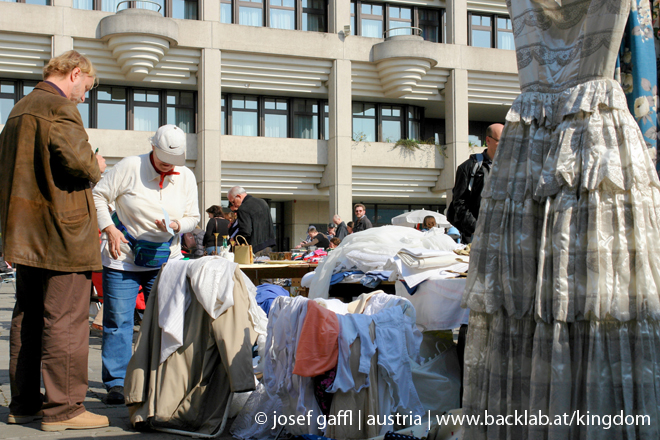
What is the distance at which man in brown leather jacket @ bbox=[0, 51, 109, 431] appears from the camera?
3555 millimetres

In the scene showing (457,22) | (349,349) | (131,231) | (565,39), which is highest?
(457,22)

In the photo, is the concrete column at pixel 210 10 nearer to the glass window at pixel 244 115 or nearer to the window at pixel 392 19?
the glass window at pixel 244 115

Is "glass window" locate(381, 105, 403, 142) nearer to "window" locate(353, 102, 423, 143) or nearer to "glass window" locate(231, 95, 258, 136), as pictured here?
"window" locate(353, 102, 423, 143)

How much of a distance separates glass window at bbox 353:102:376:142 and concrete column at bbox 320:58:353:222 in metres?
1.96

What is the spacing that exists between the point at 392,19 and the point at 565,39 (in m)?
23.3

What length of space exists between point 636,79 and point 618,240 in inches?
32.4

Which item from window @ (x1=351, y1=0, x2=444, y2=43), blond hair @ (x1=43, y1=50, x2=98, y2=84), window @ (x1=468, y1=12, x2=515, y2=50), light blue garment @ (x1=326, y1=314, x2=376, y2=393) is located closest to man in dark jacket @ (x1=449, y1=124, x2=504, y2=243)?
light blue garment @ (x1=326, y1=314, x2=376, y2=393)

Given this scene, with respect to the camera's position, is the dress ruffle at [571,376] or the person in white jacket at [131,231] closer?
the dress ruffle at [571,376]

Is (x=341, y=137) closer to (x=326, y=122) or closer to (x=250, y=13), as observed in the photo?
(x=326, y=122)

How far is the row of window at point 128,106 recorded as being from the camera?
21.5 m

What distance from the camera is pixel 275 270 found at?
21.7ft

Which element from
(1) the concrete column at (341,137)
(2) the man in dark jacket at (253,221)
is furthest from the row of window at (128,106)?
(2) the man in dark jacket at (253,221)

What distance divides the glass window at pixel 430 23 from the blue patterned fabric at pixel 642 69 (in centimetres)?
2351

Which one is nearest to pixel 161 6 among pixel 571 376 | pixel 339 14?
pixel 339 14
